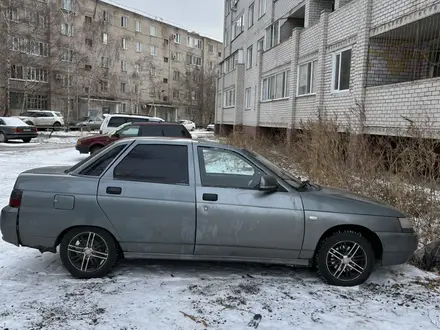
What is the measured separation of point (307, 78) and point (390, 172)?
954cm

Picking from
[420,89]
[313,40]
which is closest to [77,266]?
[420,89]

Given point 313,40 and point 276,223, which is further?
point 313,40

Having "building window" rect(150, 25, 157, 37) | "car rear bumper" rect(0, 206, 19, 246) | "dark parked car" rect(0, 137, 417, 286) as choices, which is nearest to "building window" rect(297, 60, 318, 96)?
"dark parked car" rect(0, 137, 417, 286)

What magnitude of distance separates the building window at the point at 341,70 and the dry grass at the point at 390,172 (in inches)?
150

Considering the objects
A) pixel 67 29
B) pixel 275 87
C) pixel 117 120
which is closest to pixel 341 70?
pixel 275 87

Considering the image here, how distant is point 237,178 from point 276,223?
2.45 ft

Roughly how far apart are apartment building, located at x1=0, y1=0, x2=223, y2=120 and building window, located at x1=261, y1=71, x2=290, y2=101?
79.1ft

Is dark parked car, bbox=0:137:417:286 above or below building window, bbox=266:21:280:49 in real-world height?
below

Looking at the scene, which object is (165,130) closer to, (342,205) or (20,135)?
(342,205)

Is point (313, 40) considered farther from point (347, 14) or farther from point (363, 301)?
point (363, 301)

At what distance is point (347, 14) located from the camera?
Result: 11.7 m

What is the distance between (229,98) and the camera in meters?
30.5

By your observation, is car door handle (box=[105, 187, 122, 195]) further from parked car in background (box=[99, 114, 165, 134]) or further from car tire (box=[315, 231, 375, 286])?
parked car in background (box=[99, 114, 165, 134])

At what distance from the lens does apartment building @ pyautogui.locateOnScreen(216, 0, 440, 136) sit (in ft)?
29.0
